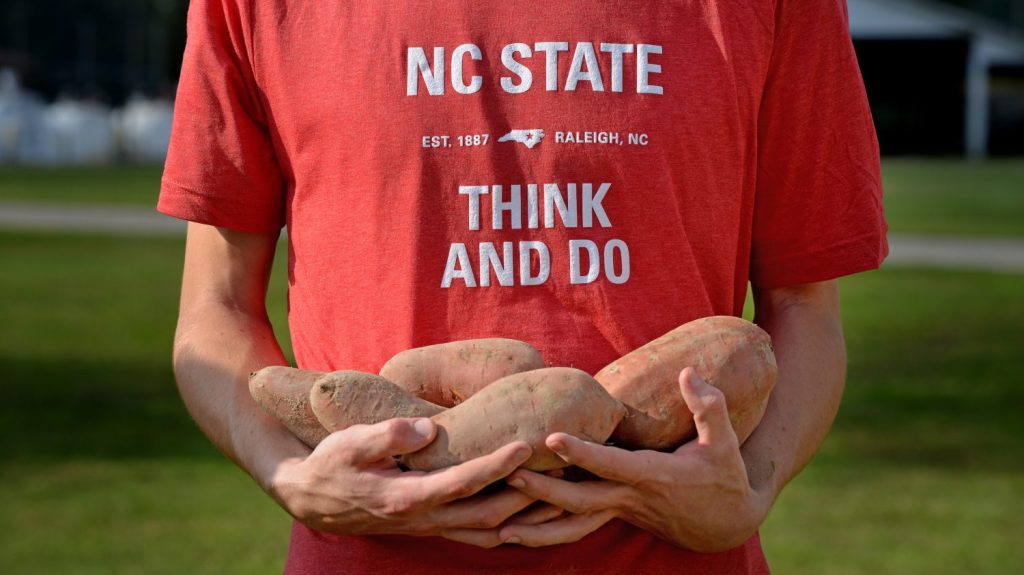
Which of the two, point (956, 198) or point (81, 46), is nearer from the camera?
point (956, 198)

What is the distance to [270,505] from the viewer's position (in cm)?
746

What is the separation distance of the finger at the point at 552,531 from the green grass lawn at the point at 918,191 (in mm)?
20680

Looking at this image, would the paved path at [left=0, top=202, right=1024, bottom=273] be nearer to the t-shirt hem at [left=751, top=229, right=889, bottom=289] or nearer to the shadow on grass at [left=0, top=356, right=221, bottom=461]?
the shadow on grass at [left=0, top=356, right=221, bottom=461]

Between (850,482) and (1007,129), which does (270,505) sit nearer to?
(850,482)

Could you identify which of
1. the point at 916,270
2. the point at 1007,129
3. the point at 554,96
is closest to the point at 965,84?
the point at 1007,129

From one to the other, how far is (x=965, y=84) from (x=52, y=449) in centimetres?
5723

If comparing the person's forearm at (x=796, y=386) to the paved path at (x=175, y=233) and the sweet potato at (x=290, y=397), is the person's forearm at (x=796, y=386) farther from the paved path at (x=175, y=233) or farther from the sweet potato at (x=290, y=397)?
the paved path at (x=175, y=233)

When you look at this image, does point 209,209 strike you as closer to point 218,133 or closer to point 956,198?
point 218,133

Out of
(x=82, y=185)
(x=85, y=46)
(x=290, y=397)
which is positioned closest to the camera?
(x=290, y=397)

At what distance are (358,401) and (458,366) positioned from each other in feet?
0.50

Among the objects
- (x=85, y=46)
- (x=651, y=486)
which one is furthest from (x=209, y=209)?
(x=85, y=46)

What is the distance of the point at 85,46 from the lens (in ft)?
217

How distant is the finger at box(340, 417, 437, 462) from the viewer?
1.73m

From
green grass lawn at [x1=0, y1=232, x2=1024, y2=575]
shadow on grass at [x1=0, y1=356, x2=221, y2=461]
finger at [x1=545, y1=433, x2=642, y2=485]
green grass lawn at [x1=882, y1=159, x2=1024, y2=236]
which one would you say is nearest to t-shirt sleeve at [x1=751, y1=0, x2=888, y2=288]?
finger at [x1=545, y1=433, x2=642, y2=485]
